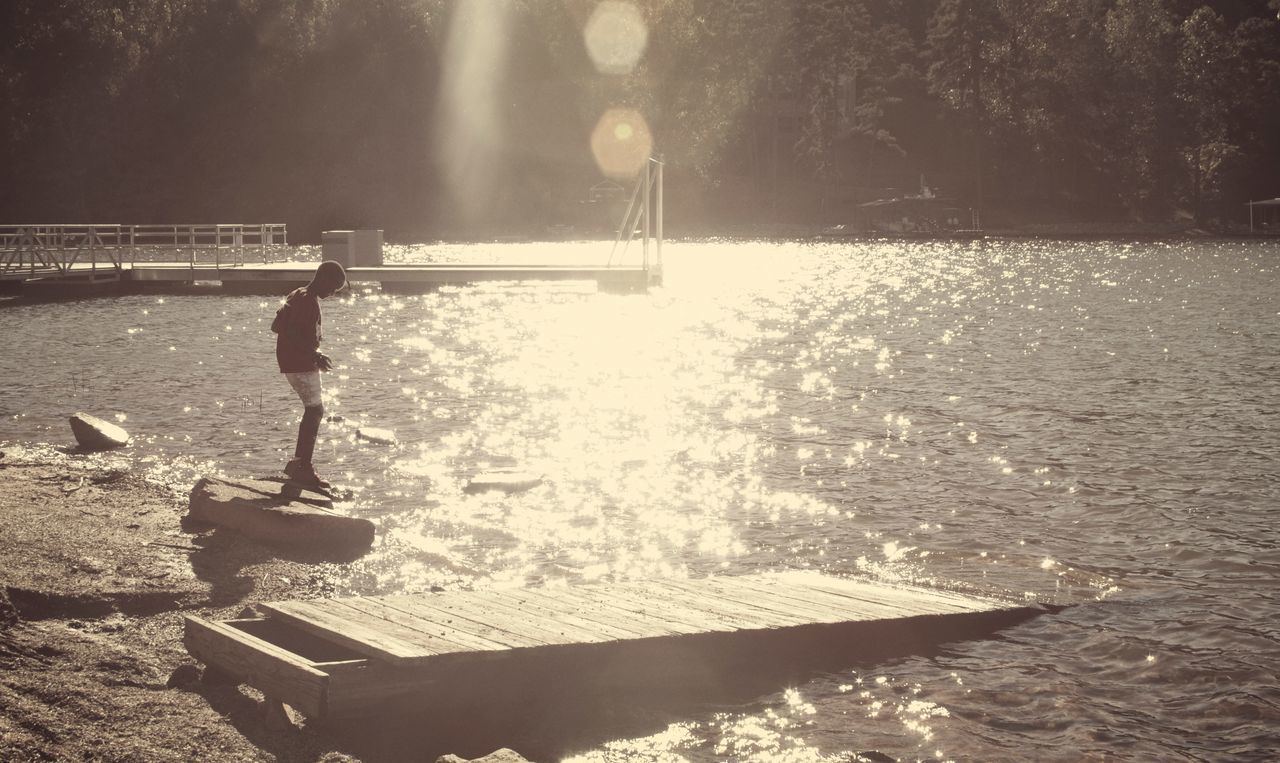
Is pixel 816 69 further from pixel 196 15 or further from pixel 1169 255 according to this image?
pixel 196 15

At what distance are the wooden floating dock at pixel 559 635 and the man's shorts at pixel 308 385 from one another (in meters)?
4.56

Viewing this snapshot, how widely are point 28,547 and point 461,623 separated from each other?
14.2 feet

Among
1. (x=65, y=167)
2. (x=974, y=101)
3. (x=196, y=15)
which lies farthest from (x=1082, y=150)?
(x=65, y=167)

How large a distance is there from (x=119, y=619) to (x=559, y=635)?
3.28 meters

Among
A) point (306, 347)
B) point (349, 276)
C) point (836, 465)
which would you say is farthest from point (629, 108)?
point (306, 347)

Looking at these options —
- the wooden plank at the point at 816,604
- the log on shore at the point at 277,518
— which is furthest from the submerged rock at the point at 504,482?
the wooden plank at the point at 816,604

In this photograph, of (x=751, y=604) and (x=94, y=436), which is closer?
(x=751, y=604)

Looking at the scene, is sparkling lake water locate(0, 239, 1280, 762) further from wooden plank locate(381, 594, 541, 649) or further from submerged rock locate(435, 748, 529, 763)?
wooden plank locate(381, 594, 541, 649)

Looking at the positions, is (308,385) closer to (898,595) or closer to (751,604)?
(751,604)

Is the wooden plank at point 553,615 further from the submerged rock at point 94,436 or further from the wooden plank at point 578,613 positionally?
the submerged rock at point 94,436

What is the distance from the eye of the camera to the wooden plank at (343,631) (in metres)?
8.72

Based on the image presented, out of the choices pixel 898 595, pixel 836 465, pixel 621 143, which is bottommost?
pixel 836 465

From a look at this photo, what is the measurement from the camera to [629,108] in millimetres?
110812

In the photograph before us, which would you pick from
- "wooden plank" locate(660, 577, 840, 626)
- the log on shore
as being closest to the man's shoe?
the log on shore
